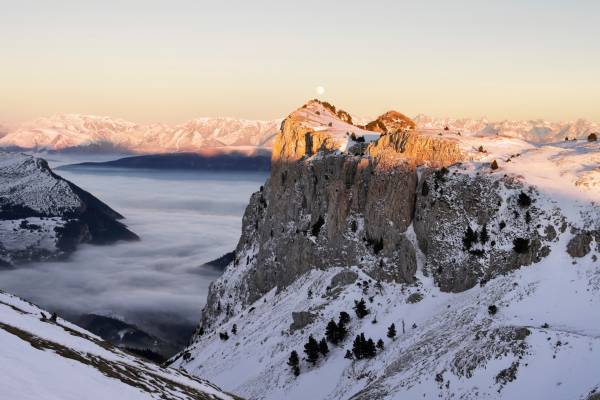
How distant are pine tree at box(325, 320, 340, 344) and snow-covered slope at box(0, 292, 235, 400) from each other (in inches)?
1450

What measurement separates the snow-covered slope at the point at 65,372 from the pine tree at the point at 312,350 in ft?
113

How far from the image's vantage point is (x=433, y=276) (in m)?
89.3

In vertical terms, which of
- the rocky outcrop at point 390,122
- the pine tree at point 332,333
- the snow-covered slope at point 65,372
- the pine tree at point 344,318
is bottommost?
the pine tree at point 332,333

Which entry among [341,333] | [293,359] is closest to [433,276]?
[341,333]

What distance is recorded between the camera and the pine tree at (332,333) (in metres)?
87.5

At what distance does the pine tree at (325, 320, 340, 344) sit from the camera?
8752 centimetres

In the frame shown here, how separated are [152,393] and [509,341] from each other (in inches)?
1358

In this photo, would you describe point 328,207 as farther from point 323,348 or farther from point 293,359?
point 293,359

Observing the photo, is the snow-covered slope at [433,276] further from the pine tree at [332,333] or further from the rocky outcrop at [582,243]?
the pine tree at [332,333]

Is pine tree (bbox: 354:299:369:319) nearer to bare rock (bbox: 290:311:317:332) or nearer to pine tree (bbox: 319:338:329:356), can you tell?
pine tree (bbox: 319:338:329:356)

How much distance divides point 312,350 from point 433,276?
19.9 meters

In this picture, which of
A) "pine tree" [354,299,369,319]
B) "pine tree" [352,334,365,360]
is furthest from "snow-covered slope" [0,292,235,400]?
"pine tree" [354,299,369,319]

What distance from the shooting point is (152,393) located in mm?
37125

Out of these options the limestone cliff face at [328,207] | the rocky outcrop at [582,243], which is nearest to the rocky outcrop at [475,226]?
the rocky outcrop at [582,243]
